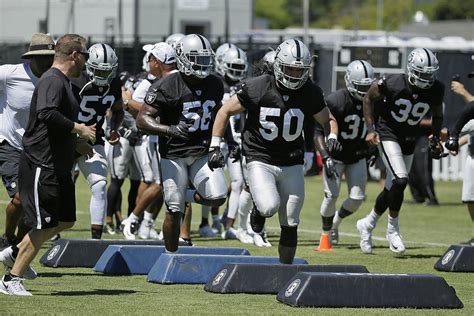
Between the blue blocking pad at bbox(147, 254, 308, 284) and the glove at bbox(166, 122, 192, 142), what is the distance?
3.45 feet

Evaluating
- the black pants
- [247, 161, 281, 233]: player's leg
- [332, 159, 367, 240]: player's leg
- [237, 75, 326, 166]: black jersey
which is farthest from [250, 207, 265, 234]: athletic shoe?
the black pants

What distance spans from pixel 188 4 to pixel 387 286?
984 inches

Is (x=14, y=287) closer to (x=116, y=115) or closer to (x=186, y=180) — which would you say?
(x=186, y=180)

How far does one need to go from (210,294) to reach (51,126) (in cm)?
195

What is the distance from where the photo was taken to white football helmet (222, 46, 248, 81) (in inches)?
589

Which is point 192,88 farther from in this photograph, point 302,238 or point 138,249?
point 302,238

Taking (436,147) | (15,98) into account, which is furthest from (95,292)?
(436,147)

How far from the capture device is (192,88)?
1085cm

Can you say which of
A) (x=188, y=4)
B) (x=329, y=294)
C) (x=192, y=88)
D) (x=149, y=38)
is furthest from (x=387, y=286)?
(x=188, y=4)

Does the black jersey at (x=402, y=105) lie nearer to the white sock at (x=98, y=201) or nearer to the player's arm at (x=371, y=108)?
the player's arm at (x=371, y=108)

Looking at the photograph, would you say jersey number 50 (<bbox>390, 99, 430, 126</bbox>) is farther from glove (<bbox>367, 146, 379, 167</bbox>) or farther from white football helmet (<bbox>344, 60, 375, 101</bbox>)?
glove (<bbox>367, 146, 379, 167</bbox>)

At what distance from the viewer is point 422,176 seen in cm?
2203

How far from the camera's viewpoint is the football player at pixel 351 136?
1376 cm

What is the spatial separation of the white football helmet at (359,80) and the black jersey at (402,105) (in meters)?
0.44
